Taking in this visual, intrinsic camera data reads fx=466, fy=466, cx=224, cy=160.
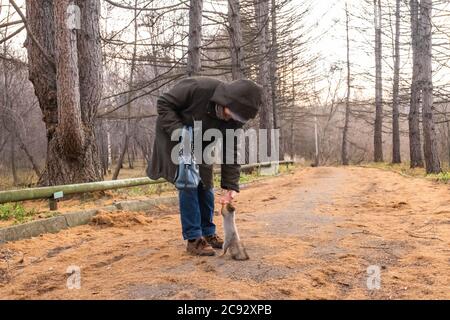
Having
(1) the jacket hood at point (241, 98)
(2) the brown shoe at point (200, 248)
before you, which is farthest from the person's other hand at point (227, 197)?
(1) the jacket hood at point (241, 98)

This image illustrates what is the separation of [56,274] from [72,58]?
464 centimetres

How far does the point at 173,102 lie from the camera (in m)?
4.08

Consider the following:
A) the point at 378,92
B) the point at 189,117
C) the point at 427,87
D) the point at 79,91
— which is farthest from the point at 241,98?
the point at 378,92

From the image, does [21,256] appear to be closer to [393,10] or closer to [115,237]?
[115,237]

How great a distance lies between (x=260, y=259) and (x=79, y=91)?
535cm

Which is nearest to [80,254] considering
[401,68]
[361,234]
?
[361,234]

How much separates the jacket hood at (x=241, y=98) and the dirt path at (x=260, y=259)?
124 centimetres

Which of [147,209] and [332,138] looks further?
[332,138]

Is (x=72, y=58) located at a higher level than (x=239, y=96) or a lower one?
higher

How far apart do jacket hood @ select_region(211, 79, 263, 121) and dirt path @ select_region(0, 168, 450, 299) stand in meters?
1.24

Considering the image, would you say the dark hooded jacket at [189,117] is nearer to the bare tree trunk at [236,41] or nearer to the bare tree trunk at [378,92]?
the bare tree trunk at [236,41]

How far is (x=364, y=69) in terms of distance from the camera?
28062mm

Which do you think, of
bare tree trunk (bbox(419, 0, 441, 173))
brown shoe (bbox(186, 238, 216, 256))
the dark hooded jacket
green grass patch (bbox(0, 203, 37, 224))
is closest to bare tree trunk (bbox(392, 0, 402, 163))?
bare tree trunk (bbox(419, 0, 441, 173))

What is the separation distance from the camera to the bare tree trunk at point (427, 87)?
46.3ft
